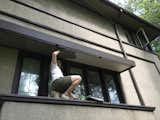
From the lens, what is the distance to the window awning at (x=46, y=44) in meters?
3.61

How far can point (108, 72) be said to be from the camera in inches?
220

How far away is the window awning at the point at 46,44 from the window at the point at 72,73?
0.71 feet

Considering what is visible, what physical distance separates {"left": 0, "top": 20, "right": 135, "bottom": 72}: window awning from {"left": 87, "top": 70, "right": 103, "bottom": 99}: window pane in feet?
0.91

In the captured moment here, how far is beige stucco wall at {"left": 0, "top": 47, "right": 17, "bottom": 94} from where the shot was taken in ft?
11.2

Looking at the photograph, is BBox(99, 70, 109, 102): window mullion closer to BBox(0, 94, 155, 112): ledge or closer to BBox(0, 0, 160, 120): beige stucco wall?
BBox(0, 0, 160, 120): beige stucco wall

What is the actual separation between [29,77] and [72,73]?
Answer: 1.20m

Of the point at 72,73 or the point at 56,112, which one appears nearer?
the point at 56,112

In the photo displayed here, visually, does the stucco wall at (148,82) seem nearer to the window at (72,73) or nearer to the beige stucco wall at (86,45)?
the beige stucco wall at (86,45)

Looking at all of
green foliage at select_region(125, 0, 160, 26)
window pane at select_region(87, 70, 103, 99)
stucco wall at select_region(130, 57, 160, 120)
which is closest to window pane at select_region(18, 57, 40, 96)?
window pane at select_region(87, 70, 103, 99)

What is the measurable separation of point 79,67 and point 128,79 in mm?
1697

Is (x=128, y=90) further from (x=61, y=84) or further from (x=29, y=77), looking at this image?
(x=29, y=77)

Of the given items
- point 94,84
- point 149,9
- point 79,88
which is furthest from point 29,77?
point 149,9

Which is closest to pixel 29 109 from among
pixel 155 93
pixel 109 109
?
pixel 109 109

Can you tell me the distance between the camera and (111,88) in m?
5.30
